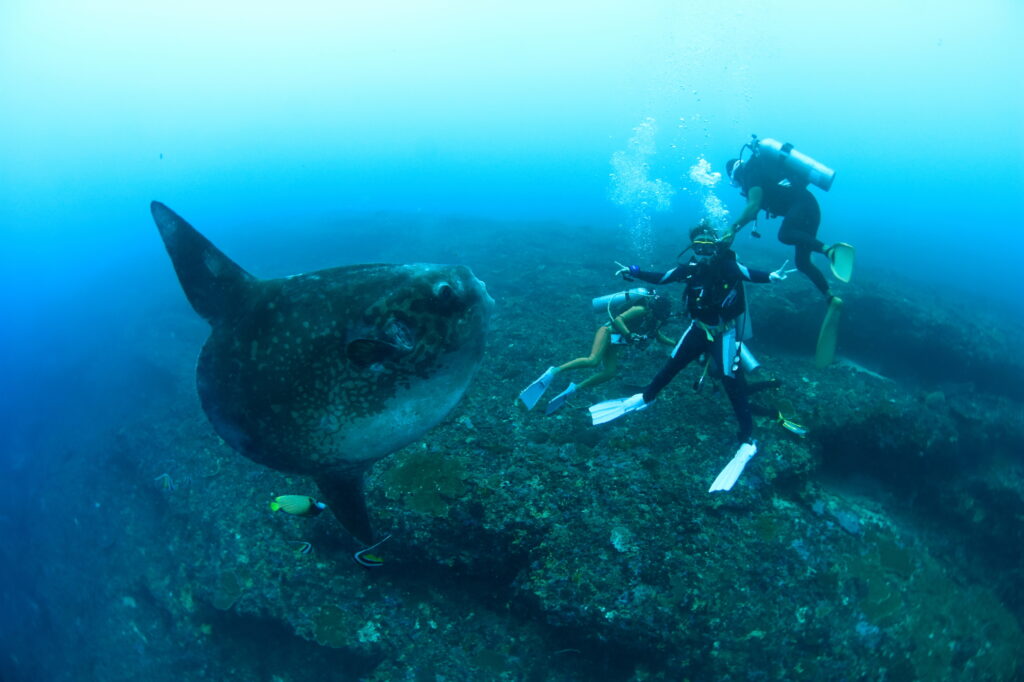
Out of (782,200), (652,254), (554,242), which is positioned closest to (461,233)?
(554,242)

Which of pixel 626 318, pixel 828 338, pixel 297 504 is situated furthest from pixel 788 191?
pixel 297 504

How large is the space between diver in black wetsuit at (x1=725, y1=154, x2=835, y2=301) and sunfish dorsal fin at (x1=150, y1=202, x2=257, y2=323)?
7.14 meters

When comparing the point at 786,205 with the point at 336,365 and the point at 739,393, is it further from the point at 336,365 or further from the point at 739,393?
the point at 336,365

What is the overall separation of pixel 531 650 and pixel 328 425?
12.7ft

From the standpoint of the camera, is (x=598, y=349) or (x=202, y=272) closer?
(x=202, y=272)

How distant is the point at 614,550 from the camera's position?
4.47 metres

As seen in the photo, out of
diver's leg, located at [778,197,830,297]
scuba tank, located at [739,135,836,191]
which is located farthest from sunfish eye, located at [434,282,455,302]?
Result: scuba tank, located at [739,135,836,191]

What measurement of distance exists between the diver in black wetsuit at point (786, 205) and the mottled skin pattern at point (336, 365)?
640 centimetres

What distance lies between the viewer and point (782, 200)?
748cm

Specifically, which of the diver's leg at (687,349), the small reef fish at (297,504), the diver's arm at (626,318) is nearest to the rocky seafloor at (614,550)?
the small reef fish at (297,504)

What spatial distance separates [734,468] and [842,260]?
349 centimetres

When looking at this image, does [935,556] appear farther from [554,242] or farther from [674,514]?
[554,242]

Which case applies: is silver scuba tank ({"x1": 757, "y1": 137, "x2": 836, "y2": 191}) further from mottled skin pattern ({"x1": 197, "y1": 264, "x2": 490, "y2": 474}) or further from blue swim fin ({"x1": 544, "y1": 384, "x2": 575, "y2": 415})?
mottled skin pattern ({"x1": 197, "y1": 264, "x2": 490, "y2": 474})

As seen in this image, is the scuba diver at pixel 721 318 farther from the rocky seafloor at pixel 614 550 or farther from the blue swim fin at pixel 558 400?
the blue swim fin at pixel 558 400
